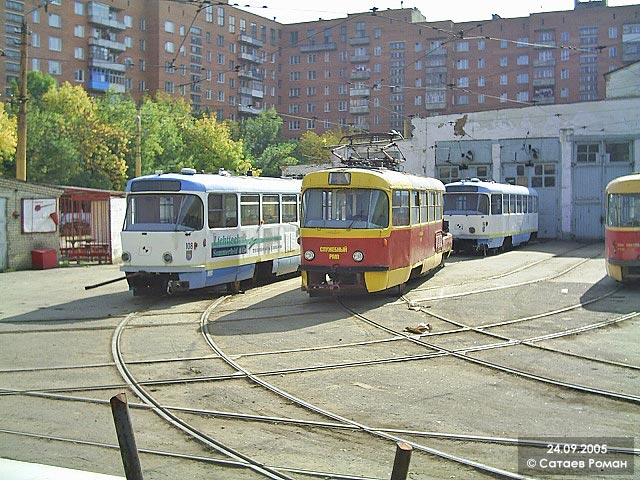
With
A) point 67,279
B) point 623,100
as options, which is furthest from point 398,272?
point 623,100

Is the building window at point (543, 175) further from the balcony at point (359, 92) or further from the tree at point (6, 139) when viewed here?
the balcony at point (359, 92)

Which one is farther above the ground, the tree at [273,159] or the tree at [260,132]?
the tree at [260,132]

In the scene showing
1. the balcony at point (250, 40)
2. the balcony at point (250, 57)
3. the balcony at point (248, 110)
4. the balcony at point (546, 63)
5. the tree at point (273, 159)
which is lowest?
the tree at point (273, 159)

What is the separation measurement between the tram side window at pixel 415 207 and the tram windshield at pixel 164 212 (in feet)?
15.0

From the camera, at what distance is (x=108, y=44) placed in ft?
228

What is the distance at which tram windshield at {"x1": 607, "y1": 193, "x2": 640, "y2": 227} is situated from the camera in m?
16.7

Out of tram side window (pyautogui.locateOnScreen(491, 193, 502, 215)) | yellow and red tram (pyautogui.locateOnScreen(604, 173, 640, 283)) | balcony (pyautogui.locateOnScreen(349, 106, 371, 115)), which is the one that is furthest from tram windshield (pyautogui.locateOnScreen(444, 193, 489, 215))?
balcony (pyautogui.locateOnScreen(349, 106, 371, 115))

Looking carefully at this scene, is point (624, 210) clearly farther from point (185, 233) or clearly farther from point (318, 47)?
point (318, 47)

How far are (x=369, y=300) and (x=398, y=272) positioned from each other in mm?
860

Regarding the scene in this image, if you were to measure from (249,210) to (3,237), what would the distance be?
10.6m

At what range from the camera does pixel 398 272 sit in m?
15.5

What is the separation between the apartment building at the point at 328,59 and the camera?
6869 cm

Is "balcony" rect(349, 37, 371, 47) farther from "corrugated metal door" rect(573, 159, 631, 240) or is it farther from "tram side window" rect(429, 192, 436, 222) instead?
"tram side window" rect(429, 192, 436, 222)

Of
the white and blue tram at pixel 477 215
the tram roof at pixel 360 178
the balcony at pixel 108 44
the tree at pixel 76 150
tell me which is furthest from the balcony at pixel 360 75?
the tram roof at pixel 360 178
